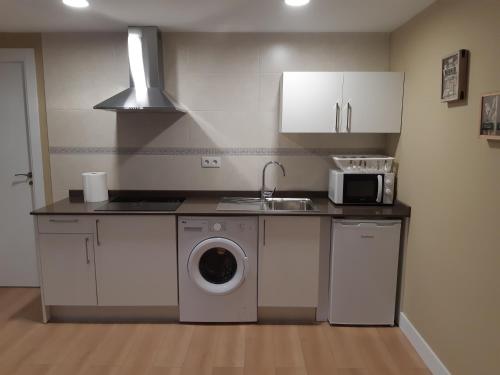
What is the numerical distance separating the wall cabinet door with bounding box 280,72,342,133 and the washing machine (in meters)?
0.83

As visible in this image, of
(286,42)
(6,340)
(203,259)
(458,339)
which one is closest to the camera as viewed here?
(458,339)

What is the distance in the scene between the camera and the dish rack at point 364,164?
2676 mm

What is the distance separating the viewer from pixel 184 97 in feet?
9.71

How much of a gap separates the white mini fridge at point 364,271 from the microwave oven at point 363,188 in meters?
0.26

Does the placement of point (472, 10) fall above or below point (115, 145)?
above

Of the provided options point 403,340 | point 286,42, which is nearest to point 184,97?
point 286,42

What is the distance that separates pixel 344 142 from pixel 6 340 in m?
2.95

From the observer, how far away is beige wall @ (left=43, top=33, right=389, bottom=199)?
9.47 ft

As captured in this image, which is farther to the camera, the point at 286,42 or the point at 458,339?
the point at 286,42

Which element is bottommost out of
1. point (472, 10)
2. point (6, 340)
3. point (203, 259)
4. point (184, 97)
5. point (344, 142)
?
point (6, 340)

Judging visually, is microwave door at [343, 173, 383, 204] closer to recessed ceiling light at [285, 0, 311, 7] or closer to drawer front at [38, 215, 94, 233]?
recessed ceiling light at [285, 0, 311, 7]

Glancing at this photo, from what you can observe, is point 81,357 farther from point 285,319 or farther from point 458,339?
point 458,339

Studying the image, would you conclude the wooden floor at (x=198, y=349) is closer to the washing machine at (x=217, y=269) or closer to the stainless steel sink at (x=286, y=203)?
the washing machine at (x=217, y=269)

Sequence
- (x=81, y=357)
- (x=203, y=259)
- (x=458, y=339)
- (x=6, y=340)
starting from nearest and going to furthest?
(x=458, y=339)
(x=81, y=357)
(x=6, y=340)
(x=203, y=259)
